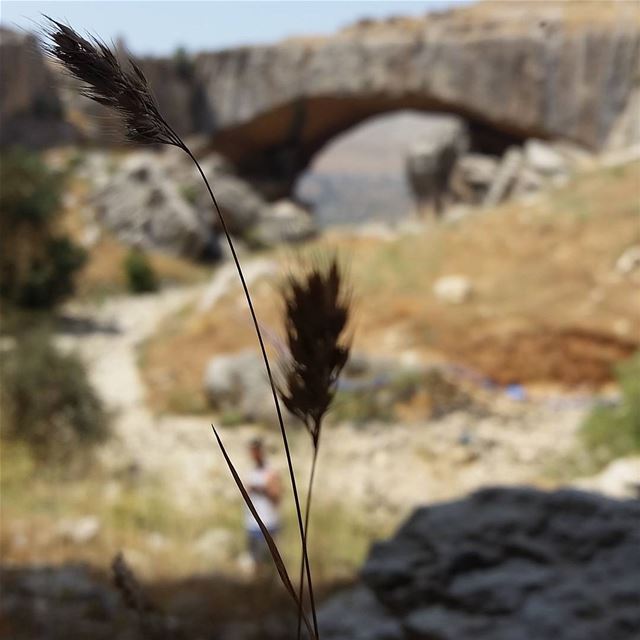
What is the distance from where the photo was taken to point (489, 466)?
248 inches

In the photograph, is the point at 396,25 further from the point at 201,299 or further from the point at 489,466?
the point at 489,466

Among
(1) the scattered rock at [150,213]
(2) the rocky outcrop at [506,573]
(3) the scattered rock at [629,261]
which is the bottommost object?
(2) the rocky outcrop at [506,573]

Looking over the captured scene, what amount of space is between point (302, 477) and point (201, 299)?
7.26m

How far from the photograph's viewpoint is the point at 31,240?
13430 millimetres

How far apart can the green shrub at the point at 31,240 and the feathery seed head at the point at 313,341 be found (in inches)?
489

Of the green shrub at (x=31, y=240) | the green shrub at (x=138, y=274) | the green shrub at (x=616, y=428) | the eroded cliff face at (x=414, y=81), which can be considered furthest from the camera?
the eroded cliff face at (x=414, y=81)

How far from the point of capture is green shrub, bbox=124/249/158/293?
1627cm

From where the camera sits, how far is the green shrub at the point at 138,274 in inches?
640

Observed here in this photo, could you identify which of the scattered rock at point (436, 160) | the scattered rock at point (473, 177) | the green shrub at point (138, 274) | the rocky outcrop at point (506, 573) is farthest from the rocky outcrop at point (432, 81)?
the rocky outcrop at point (506, 573)

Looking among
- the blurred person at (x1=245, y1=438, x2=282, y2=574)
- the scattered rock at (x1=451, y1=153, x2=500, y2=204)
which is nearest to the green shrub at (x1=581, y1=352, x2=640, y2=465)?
the blurred person at (x1=245, y1=438, x2=282, y2=574)

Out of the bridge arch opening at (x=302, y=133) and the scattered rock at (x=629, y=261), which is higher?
the bridge arch opening at (x=302, y=133)

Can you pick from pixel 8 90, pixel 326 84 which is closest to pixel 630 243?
pixel 326 84

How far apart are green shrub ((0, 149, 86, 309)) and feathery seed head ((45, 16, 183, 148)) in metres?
12.5

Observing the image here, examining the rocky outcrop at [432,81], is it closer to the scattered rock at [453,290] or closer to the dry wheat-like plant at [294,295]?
the scattered rock at [453,290]
